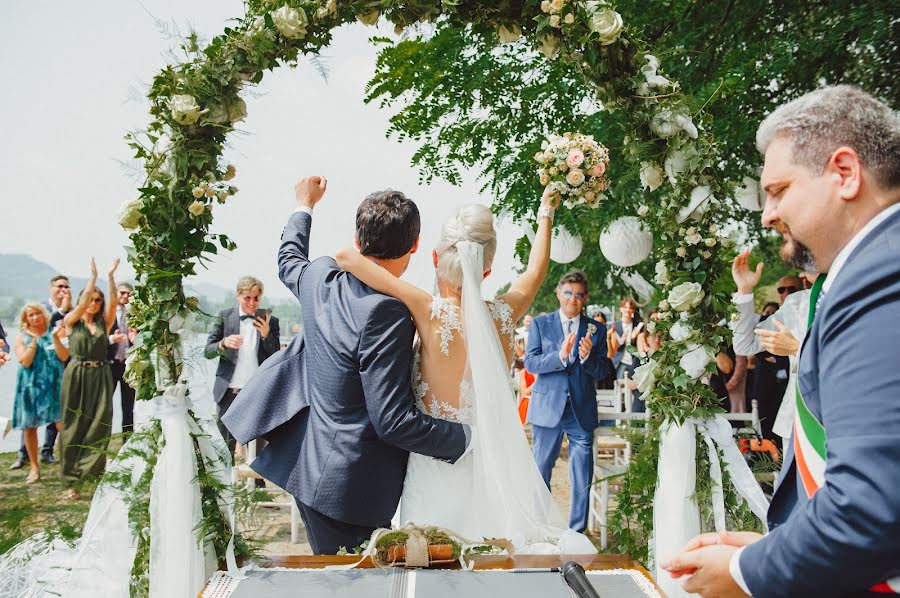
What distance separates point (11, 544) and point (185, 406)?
108cm

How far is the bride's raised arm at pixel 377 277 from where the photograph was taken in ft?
8.48

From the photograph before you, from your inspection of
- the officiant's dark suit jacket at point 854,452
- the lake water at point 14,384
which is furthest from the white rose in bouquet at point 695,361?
the lake water at point 14,384

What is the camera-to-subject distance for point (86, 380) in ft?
21.9

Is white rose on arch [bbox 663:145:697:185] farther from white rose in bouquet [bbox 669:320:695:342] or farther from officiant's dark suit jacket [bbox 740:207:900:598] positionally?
officiant's dark suit jacket [bbox 740:207:900:598]

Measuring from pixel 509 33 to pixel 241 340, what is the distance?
4.49 metres

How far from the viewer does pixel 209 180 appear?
266 centimetres

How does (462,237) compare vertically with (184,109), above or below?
below

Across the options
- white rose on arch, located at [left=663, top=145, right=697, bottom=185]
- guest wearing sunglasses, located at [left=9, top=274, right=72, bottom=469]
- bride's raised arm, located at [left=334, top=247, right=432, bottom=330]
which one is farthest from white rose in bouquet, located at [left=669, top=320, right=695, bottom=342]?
guest wearing sunglasses, located at [left=9, top=274, right=72, bottom=469]

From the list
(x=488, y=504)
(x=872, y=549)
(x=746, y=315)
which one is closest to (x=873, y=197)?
(x=872, y=549)

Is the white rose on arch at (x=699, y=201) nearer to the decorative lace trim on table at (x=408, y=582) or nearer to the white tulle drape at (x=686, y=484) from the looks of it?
the white tulle drape at (x=686, y=484)

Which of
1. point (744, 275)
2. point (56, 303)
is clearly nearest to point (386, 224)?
point (744, 275)

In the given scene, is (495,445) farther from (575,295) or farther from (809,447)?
(575,295)

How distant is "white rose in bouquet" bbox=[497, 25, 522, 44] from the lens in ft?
9.48

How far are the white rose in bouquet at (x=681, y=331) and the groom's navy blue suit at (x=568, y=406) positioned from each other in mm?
2680
